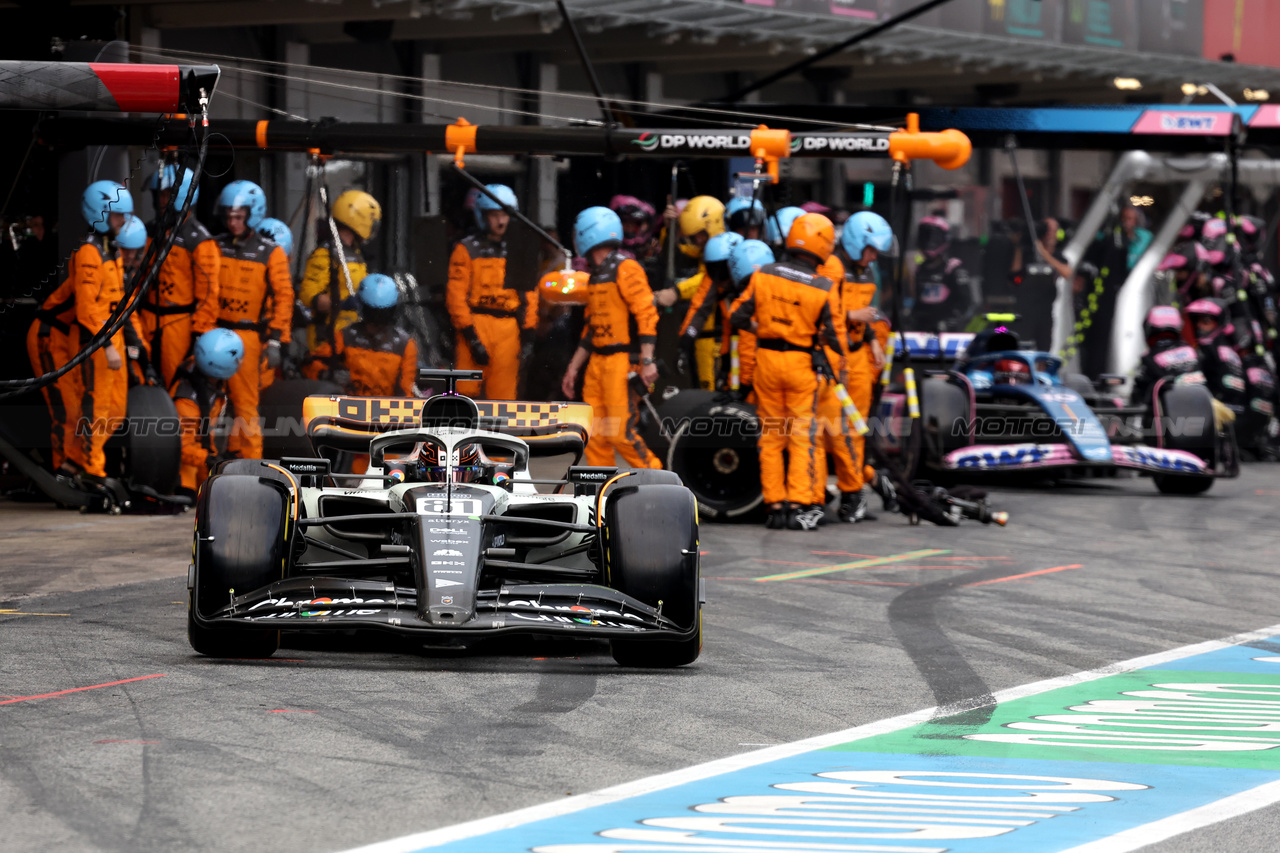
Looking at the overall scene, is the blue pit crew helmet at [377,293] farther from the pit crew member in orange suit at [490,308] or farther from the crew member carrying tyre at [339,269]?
the pit crew member in orange suit at [490,308]

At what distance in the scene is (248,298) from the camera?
14086 millimetres

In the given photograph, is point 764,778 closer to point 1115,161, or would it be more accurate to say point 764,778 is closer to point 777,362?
point 777,362

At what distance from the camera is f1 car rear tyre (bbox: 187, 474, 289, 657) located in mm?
6953

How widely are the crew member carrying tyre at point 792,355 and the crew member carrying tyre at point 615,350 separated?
99cm

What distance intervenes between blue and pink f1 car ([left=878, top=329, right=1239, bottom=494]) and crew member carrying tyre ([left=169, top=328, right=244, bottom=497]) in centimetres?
543

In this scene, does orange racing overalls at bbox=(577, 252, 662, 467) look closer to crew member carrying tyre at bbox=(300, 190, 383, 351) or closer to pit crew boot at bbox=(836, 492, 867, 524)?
pit crew boot at bbox=(836, 492, 867, 524)

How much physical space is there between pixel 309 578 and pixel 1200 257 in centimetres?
1491

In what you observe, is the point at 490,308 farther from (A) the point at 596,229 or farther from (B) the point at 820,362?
(B) the point at 820,362

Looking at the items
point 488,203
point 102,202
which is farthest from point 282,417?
point 488,203

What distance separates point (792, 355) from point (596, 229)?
7.59 feet

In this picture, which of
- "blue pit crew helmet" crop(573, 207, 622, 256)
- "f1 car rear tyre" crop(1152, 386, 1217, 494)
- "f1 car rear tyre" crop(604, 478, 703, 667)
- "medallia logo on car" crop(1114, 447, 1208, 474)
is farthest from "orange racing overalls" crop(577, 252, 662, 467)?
"f1 car rear tyre" crop(604, 478, 703, 667)

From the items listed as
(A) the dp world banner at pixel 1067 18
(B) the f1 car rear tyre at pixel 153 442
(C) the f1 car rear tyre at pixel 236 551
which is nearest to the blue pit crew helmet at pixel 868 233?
(A) the dp world banner at pixel 1067 18

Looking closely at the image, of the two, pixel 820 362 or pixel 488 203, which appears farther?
pixel 488 203

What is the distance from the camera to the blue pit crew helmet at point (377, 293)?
14.6 meters
